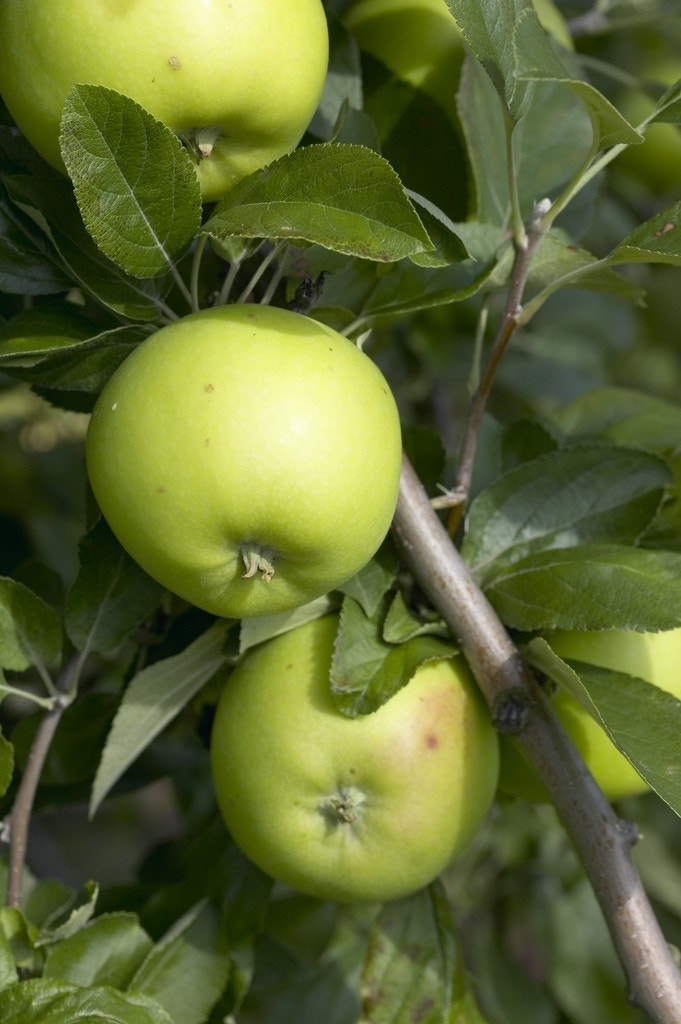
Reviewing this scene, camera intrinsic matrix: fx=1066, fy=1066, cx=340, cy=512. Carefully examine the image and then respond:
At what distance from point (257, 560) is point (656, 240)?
12.9 inches

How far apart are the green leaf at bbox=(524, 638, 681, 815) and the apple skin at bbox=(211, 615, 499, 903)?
0.28 ft

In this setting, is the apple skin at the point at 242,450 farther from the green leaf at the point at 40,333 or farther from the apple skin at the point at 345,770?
the apple skin at the point at 345,770

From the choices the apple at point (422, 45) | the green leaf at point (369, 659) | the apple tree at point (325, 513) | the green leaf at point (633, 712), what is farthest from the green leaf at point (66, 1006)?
the apple at point (422, 45)

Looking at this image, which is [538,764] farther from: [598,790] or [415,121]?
[415,121]

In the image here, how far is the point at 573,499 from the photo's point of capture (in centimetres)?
86

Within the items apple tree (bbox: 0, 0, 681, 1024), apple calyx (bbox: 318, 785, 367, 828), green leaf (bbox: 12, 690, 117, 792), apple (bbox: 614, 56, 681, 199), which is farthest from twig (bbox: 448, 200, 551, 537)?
apple (bbox: 614, 56, 681, 199)

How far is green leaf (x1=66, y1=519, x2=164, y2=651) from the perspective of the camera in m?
0.78

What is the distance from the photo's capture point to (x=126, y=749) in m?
0.79

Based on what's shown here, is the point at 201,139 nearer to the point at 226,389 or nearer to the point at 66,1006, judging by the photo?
the point at 226,389

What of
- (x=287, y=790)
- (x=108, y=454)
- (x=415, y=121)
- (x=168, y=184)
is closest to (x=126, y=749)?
(x=287, y=790)

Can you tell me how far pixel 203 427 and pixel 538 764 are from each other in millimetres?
347

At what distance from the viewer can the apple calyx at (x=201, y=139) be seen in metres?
0.64

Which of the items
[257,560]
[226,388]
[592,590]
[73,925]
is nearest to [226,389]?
[226,388]

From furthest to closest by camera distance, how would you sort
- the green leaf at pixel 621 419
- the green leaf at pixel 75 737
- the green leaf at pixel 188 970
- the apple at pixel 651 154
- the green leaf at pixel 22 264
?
the apple at pixel 651 154
the green leaf at pixel 621 419
the green leaf at pixel 75 737
the green leaf at pixel 188 970
the green leaf at pixel 22 264
